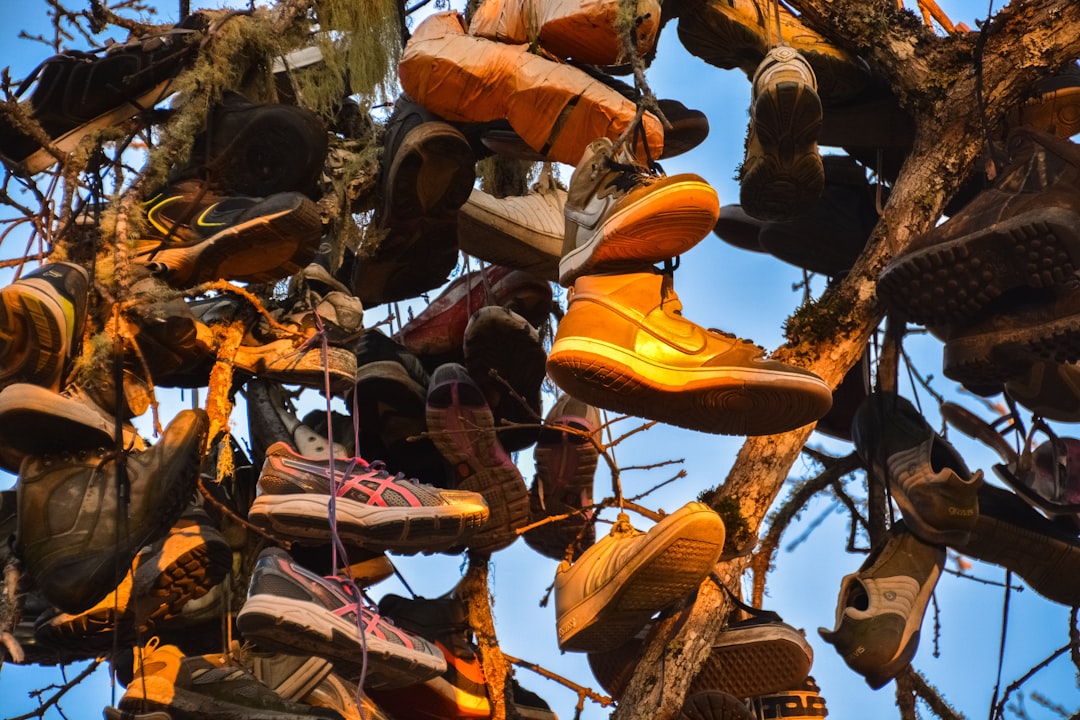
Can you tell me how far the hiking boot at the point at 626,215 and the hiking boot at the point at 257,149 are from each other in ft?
4.06

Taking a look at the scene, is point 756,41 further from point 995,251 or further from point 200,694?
point 200,694

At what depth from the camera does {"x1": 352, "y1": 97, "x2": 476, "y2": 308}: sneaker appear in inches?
232

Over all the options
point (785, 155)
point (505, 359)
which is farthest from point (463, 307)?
point (785, 155)

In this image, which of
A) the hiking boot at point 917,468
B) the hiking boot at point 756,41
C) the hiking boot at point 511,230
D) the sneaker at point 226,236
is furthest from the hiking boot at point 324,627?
the hiking boot at point 756,41

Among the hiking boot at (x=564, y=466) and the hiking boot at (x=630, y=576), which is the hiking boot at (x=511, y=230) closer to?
the hiking boot at (x=564, y=466)

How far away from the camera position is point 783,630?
552cm

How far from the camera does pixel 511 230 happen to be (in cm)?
641

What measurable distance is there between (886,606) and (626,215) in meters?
1.73

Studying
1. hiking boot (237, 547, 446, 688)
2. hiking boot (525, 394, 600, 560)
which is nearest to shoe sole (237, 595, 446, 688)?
hiking boot (237, 547, 446, 688)

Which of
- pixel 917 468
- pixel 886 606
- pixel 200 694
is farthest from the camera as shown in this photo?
pixel 917 468

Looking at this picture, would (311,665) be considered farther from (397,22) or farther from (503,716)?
(397,22)

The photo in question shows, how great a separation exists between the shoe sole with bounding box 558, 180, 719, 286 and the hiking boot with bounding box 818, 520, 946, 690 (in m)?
1.48

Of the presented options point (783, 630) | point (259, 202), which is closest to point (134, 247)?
point (259, 202)

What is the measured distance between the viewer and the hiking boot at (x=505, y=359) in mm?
6355
